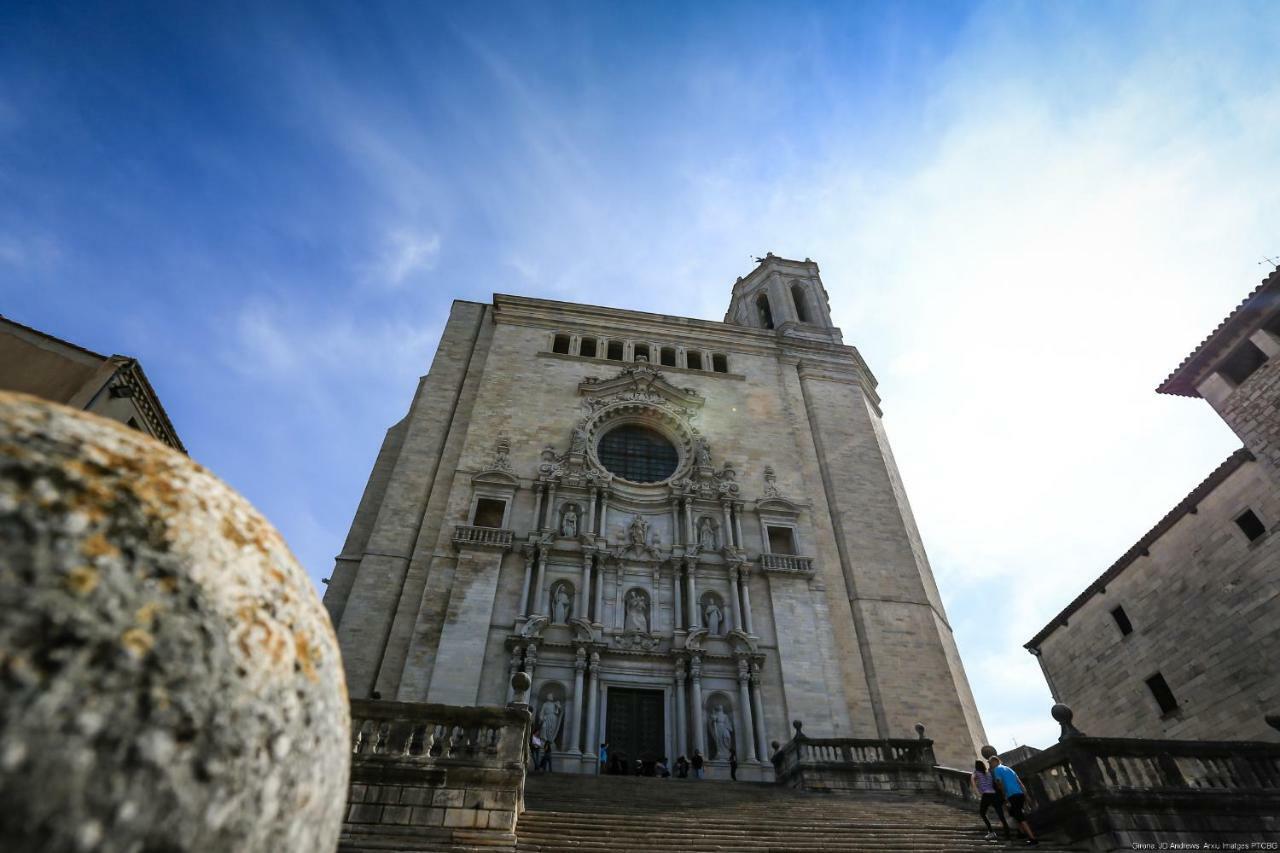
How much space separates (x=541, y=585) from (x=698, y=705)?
16.0 ft

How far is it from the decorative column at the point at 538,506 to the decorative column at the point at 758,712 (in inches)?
264

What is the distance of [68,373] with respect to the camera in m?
12.3

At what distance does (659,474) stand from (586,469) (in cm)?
261

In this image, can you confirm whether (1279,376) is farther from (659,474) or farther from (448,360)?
(448,360)

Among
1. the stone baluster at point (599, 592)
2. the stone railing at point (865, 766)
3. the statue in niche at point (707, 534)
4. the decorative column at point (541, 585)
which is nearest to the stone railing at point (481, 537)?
the decorative column at point (541, 585)

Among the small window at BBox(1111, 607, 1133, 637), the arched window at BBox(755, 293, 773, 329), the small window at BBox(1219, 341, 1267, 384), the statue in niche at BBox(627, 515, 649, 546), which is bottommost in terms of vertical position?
the small window at BBox(1111, 607, 1133, 637)

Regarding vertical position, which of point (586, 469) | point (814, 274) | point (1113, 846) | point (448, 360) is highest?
point (814, 274)

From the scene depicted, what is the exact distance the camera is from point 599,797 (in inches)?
377

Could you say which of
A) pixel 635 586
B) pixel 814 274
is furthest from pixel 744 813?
pixel 814 274

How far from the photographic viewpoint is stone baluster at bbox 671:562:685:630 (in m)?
16.6

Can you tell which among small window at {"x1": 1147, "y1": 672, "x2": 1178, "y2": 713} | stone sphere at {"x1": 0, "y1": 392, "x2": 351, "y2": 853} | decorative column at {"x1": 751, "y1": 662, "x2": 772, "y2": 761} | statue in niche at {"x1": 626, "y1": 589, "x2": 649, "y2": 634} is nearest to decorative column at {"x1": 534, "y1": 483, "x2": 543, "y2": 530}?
statue in niche at {"x1": 626, "y1": 589, "x2": 649, "y2": 634}

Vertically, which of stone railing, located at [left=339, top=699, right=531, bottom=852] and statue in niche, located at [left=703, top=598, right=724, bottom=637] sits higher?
statue in niche, located at [left=703, top=598, right=724, bottom=637]

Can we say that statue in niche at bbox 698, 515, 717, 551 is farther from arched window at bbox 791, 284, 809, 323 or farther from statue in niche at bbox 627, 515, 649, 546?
arched window at bbox 791, 284, 809, 323

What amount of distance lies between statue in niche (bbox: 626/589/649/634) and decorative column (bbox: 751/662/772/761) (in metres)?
2.81
